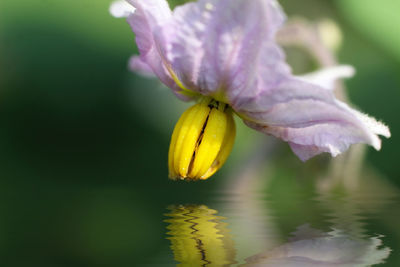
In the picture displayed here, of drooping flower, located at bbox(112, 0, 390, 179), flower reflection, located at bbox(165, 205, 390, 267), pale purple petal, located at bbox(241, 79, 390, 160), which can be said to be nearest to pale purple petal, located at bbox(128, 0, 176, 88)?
drooping flower, located at bbox(112, 0, 390, 179)

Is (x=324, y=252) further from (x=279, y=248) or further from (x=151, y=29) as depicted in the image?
(x=151, y=29)

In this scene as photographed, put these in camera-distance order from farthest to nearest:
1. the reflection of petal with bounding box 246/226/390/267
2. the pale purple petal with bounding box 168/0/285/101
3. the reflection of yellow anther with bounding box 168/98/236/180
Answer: the reflection of yellow anther with bounding box 168/98/236/180 → the pale purple petal with bounding box 168/0/285/101 → the reflection of petal with bounding box 246/226/390/267

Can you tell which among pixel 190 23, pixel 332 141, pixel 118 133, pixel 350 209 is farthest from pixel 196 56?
pixel 118 133

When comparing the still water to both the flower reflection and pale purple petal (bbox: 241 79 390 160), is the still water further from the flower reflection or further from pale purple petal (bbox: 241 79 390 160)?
pale purple petal (bbox: 241 79 390 160)

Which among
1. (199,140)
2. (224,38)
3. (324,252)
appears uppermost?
(224,38)

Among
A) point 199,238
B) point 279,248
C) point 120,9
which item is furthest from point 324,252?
point 120,9

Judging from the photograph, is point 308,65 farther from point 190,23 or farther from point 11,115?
point 11,115

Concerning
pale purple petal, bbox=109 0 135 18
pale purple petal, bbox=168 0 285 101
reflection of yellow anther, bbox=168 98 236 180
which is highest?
pale purple petal, bbox=109 0 135 18
